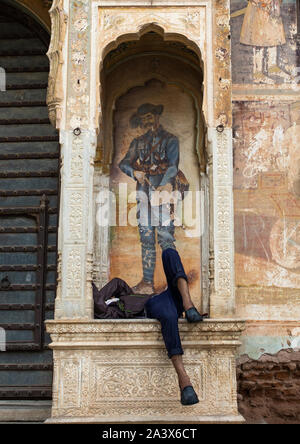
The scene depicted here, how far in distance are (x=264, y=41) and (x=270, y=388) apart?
3.99 metres

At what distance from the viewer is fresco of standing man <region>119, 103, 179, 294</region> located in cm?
699

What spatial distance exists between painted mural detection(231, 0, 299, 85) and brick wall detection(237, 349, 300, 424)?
318 centimetres

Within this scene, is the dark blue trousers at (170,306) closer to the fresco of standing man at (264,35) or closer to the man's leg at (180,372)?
the man's leg at (180,372)

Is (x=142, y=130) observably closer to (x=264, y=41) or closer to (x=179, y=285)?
(x=264, y=41)

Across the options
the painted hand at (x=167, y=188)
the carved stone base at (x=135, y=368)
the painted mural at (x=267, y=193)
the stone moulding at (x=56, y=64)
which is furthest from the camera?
the painted hand at (x=167, y=188)

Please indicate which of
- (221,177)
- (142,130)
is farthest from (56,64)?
(221,177)

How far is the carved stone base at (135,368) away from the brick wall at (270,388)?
0.94 meters

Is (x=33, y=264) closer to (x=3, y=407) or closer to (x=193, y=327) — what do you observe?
(x=3, y=407)

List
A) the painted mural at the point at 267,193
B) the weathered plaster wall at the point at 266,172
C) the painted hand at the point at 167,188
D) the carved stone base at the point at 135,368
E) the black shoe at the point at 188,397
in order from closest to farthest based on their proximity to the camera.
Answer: the black shoe at the point at 188,397 < the carved stone base at the point at 135,368 < the weathered plaster wall at the point at 266,172 < the painted mural at the point at 267,193 < the painted hand at the point at 167,188

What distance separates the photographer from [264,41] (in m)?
7.33

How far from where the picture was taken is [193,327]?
5652 mm

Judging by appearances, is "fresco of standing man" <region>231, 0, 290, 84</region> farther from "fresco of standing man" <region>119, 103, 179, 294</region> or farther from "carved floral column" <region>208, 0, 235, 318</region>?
"fresco of standing man" <region>119, 103, 179, 294</region>

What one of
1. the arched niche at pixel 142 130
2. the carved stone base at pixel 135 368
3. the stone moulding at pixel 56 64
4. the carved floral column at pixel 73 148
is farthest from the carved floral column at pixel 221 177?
the stone moulding at pixel 56 64

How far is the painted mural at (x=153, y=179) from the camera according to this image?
694cm
